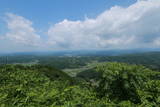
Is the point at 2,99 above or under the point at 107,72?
under

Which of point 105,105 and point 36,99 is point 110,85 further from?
point 36,99

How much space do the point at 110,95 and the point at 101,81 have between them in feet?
3.33

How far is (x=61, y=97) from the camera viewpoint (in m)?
6.02

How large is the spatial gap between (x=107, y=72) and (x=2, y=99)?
5.31 metres

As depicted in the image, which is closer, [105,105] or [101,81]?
[105,105]

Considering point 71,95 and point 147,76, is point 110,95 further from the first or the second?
point 71,95

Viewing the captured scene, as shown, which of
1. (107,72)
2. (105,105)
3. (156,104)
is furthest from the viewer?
(107,72)

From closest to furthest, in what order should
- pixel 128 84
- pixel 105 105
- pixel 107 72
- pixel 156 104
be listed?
pixel 105 105, pixel 156 104, pixel 128 84, pixel 107 72

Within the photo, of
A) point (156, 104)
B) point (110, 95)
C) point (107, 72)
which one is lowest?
point (110, 95)

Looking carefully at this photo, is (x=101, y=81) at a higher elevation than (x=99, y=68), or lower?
lower

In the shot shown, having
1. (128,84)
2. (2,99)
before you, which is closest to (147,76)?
(128,84)

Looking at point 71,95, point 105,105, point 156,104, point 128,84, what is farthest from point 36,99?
point 128,84

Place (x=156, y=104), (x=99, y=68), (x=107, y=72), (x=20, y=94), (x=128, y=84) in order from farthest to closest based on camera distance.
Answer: (x=99, y=68)
(x=107, y=72)
(x=128, y=84)
(x=20, y=94)
(x=156, y=104)

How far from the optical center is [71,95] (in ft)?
21.1
